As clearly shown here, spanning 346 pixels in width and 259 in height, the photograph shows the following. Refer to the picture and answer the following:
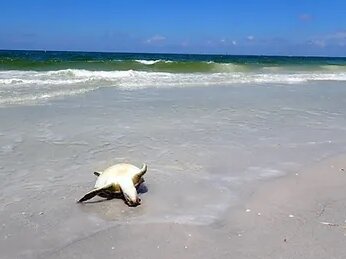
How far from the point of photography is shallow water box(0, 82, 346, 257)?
145 inches

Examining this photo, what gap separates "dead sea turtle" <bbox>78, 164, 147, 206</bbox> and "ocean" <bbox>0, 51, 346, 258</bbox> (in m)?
0.08

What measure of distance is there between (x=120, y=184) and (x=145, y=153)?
1.54 m

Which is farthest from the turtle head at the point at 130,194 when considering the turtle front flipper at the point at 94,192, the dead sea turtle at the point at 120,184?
the turtle front flipper at the point at 94,192

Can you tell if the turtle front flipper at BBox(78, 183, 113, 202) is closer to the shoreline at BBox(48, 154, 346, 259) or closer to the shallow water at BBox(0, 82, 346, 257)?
the shallow water at BBox(0, 82, 346, 257)

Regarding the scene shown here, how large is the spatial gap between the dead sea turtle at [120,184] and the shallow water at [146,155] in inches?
3.2

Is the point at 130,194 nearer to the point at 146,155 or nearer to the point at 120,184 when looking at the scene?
the point at 120,184

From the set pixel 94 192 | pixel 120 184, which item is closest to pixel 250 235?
pixel 120 184

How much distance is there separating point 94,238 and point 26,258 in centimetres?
49

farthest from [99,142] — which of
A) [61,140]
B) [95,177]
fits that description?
[95,177]

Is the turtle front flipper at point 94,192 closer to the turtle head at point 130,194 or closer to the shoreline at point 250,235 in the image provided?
the turtle head at point 130,194

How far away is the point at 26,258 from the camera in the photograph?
298 cm

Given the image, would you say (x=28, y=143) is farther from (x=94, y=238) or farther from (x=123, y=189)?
(x=94, y=238)

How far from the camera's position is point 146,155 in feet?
18.1

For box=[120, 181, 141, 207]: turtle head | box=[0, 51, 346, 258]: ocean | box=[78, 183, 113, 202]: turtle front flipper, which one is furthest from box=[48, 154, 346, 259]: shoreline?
box=[78, 183, 113, 202]: turtle front flipper
